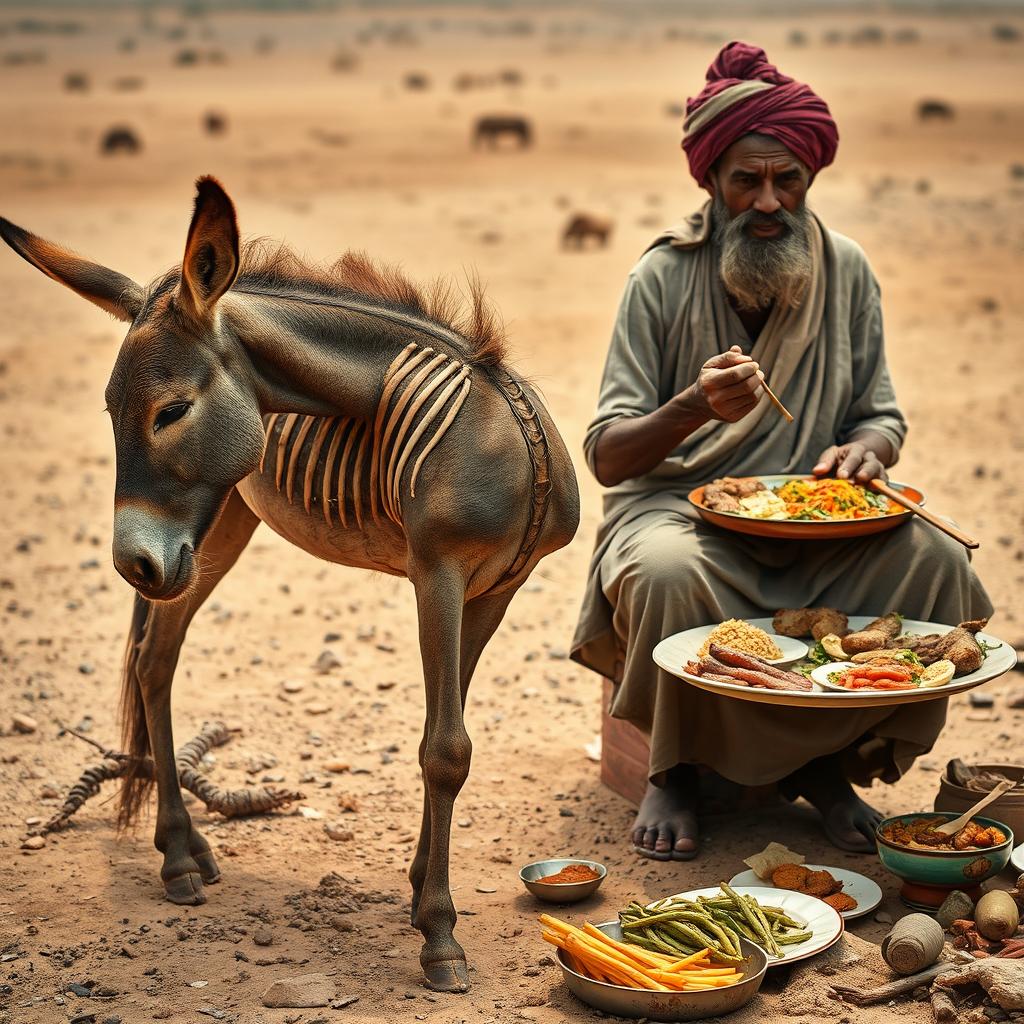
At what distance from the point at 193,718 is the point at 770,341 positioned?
2691 millimetres

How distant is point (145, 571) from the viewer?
356cm

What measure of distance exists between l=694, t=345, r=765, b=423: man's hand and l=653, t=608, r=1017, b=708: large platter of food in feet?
2.14

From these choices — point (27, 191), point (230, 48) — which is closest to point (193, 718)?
point (27, 191)

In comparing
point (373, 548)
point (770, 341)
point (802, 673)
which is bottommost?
point (802, 673)

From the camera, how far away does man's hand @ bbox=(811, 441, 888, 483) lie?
4.62 m

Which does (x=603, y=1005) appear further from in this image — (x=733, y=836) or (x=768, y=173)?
(x=768, y=173)

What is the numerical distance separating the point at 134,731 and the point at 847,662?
7.44ft

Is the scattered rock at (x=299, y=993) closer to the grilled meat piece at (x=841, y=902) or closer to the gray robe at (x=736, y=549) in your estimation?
the gray robe at (x=736, y=549)

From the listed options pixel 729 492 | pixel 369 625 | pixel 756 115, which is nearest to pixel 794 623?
pixel 729 492

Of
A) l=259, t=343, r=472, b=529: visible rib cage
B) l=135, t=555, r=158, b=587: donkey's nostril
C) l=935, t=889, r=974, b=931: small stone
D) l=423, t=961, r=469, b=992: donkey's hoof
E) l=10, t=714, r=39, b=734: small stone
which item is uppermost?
l=259, t=343, r=472, b=529: visible rib cage

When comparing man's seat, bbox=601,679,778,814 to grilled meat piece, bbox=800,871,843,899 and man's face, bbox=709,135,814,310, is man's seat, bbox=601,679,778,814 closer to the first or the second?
grilled meat piece, bbox=800,871,843,899

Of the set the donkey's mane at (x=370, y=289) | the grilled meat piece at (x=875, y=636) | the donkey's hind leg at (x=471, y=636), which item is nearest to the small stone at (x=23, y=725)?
the donkey's hind leg at (x=471, y=636)

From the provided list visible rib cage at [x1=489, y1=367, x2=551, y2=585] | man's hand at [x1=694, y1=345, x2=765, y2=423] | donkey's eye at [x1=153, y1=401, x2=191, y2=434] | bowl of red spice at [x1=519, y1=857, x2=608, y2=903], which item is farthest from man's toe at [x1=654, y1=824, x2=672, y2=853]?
donkey's eye at [x1=153, y1=401, x2=191, y2=434]

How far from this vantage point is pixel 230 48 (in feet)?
199
